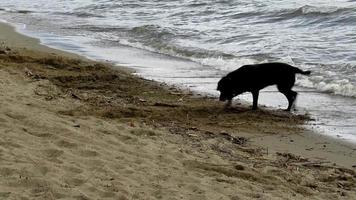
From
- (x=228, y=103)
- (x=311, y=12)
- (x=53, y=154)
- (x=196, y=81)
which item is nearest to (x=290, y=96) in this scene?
(x=228, y=103)

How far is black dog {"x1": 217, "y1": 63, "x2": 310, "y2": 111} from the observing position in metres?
8.60

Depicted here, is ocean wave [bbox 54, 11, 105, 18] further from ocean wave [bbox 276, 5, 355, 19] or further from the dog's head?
the dog's head

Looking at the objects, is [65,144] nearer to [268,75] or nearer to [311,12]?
[268,75]

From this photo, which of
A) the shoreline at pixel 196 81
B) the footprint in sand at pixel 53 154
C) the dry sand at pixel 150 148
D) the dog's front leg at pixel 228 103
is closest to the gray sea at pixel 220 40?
the shoreline at pixel 196 81

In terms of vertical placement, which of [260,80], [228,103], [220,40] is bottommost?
[220,40]

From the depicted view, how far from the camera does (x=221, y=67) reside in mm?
12328

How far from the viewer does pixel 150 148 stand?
589 centimetres

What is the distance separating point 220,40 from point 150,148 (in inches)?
401

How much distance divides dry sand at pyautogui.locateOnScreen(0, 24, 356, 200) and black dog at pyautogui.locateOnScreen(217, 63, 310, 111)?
0.91 feet

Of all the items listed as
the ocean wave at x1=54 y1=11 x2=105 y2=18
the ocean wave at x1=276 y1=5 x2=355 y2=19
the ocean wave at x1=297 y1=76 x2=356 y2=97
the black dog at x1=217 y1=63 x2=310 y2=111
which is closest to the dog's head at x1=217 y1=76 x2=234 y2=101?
the black dog at x1=217 y1=63 x2=310 y2=111

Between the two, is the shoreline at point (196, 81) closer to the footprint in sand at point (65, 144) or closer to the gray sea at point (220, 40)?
the gray sea at point (220, 40)

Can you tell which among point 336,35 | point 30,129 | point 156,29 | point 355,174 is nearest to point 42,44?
point 156,29

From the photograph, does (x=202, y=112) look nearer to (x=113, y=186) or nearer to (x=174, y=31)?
(x=113, y=186)

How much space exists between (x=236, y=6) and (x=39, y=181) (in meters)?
19.3
